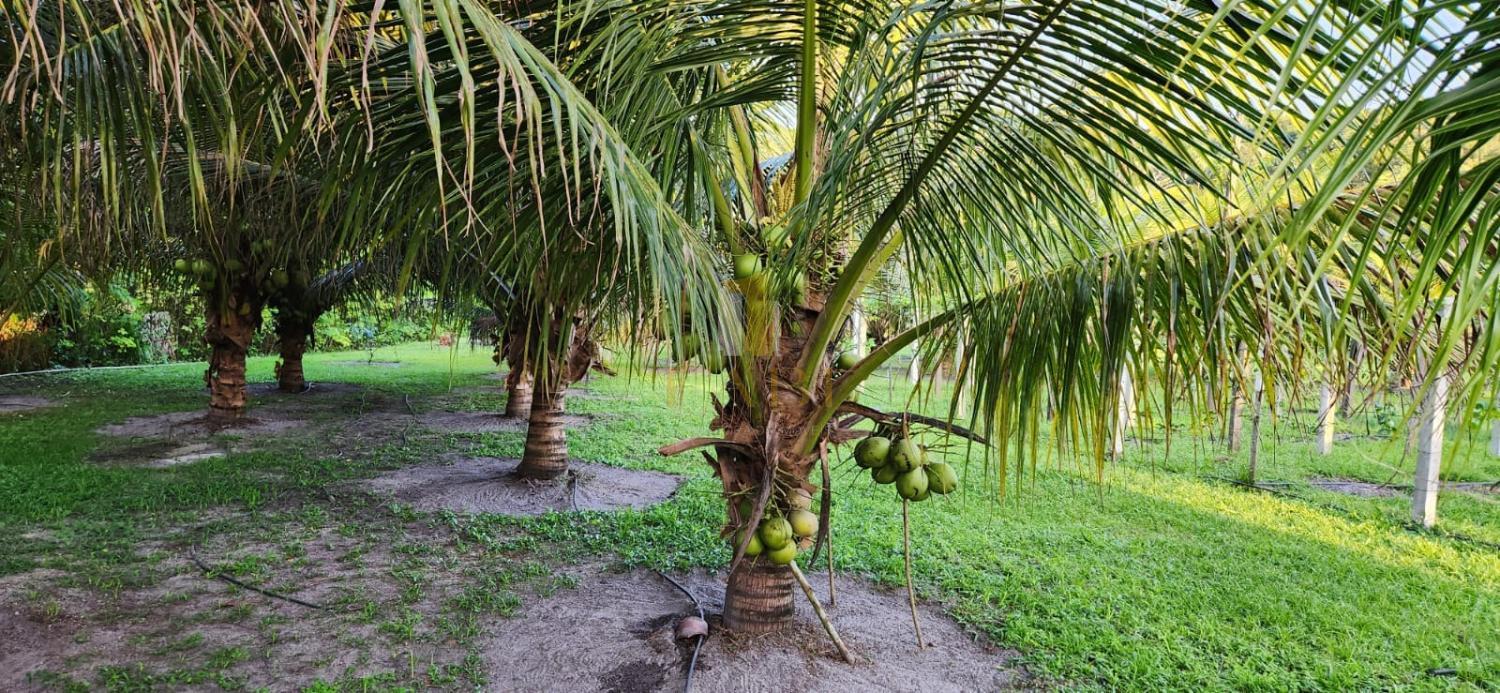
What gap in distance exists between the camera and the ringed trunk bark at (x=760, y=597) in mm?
3240

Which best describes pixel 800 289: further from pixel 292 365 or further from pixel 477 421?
pixel 292 365

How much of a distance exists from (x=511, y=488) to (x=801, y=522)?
12.0 feet

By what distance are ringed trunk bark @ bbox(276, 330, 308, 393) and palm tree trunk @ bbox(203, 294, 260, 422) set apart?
270cm

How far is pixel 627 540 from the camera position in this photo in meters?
4.81

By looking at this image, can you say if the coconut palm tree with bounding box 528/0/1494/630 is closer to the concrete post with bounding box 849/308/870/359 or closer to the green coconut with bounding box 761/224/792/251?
the green coconut with bounding box 761/224/792/251

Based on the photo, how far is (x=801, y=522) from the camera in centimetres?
287

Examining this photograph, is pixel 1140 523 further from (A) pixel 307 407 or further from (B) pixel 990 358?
(A) pixel 307 407

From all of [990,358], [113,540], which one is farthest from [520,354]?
[990,358]

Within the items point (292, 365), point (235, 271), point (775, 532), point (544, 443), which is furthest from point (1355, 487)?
point (292, 365)

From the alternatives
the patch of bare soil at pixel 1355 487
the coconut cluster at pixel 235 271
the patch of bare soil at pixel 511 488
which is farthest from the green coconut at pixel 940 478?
the coconut cluster at pixel 235 271

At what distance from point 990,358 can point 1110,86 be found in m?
0.75

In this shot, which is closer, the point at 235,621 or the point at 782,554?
the point at 782,554

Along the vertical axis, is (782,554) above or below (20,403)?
above

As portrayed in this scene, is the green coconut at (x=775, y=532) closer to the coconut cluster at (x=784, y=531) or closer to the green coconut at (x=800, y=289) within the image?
the coconut cluster at (x=784, y=531)
